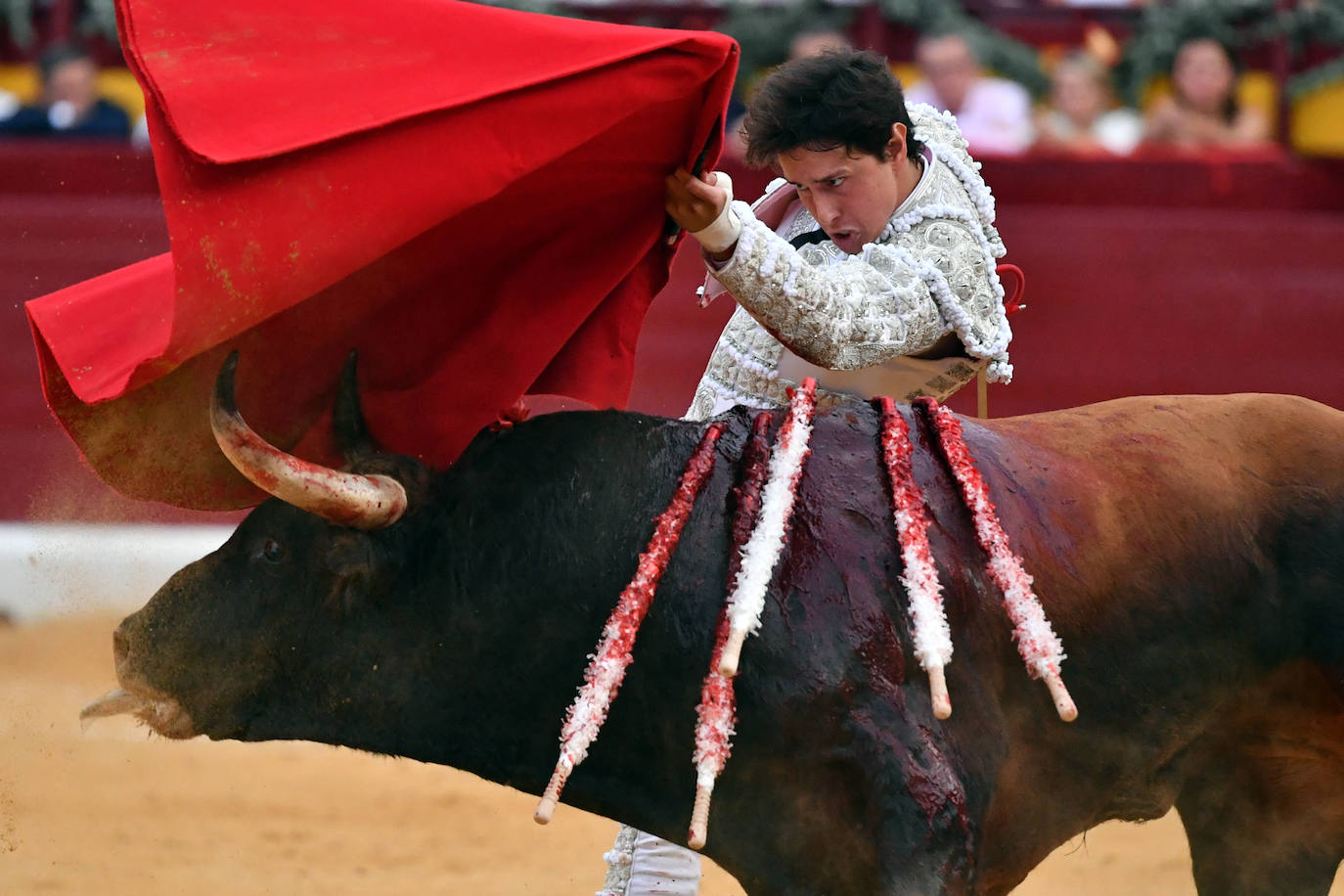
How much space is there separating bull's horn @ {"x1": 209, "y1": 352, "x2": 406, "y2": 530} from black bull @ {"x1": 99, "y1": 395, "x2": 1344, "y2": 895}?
0.31 ft

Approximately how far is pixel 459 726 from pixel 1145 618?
41.6 inches

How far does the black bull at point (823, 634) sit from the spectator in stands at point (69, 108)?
212 inches

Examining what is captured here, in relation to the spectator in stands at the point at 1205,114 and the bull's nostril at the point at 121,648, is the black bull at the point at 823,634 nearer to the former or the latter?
the bull's nostril at the point at 121,648

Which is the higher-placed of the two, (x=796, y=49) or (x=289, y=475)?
(x=289, y=475)

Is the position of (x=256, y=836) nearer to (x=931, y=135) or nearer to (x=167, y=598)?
(x=167, y=598)

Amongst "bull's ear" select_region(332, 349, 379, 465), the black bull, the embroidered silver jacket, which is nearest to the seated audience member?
the embroidered silver jacket

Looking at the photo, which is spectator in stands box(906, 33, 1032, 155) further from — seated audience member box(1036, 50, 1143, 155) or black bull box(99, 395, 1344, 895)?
black bull box(99, 395, 1344, 895)

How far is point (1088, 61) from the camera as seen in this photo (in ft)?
22.8

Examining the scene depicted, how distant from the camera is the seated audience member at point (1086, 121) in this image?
Answer: 7117mm

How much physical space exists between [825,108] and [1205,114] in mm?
5110

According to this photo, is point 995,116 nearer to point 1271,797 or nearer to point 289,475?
point 1271,797

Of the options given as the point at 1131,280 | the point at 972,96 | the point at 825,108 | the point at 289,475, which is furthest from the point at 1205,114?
the point at 289,475

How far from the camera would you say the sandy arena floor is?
170 inches

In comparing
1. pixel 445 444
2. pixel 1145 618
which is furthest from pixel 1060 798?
pixel 445 444
